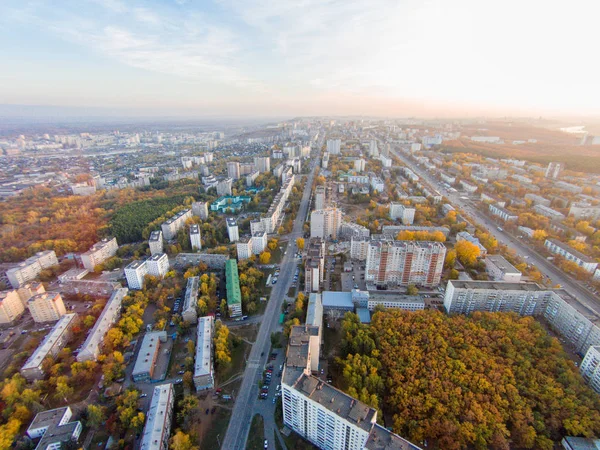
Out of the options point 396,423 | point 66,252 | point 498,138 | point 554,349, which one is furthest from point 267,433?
point 498,138

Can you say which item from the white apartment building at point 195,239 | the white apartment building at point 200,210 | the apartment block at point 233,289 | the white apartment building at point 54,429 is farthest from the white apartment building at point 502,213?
the white apartment building at point 54,429

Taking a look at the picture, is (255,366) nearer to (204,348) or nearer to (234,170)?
(204,348)

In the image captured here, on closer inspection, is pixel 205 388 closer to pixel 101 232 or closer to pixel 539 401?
pixel 539 401

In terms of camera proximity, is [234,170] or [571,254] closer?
[571,254]

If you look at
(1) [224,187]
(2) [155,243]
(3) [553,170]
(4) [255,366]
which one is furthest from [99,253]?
(3) [553,170]

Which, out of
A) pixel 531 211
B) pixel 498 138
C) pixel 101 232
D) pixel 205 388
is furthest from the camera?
pixel 498 138

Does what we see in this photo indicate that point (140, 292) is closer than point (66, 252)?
Yes

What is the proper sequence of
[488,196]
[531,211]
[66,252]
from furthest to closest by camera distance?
[488,196] → [531,211] → [66,252]
